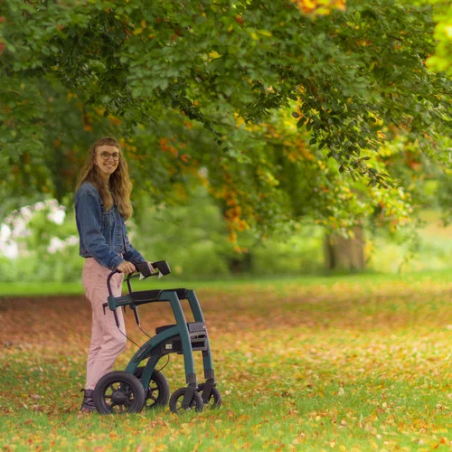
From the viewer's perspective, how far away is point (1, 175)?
18.0 meters

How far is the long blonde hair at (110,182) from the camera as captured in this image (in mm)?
6328

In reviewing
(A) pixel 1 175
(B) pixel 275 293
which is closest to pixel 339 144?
(A) pixel 1 175

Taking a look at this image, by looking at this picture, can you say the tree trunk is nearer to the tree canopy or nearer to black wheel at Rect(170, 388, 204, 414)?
the tree canopy

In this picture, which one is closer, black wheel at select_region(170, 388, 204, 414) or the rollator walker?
the rollator walker

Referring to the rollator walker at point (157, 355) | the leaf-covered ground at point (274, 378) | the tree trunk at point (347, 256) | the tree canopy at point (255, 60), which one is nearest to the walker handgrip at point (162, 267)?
the rollator walker at point (157, 355)

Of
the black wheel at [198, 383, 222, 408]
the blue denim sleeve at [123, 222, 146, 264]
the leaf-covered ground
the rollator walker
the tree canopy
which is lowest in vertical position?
the leaf-covered ground

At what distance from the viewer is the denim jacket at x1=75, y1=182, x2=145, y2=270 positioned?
19.7 feet

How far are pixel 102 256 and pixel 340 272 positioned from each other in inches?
829

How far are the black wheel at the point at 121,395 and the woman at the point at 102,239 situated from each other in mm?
145

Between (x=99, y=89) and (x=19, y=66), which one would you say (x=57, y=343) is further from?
(x=19, y=66)

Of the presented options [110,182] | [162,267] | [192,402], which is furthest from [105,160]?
[192,402]

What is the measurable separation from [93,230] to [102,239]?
9 centimetres

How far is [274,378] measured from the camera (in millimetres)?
8805

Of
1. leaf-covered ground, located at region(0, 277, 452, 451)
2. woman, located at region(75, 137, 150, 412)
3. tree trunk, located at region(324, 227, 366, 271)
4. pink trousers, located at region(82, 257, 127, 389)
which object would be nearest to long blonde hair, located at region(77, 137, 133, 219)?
woman, located at region(75, 137, 150, 412)
